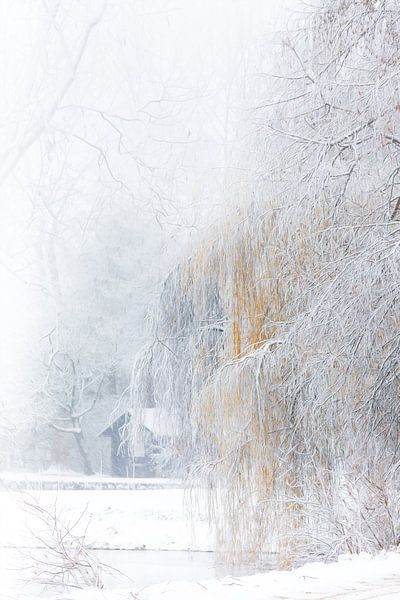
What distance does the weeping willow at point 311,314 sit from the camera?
789 centimetres

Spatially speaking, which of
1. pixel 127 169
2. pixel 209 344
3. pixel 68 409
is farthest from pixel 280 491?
pixel 68 409

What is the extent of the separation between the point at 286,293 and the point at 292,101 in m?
1.98

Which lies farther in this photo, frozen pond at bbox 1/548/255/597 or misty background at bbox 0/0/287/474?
frozen pond at bbox 1/548/255/597

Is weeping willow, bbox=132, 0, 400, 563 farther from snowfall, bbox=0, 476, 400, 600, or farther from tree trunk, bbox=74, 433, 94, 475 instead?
tree trunk, bbox=74, 433, 94, 475

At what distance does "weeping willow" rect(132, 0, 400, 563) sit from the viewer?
7887 mm

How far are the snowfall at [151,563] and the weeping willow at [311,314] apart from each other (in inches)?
27.6

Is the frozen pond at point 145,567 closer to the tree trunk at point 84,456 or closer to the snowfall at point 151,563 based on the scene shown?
the snowfall at point 151,563

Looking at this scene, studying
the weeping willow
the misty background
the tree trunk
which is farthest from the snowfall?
the tree trunk

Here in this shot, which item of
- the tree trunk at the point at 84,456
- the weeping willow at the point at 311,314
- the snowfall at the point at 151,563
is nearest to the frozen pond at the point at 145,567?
the snowfall at the point at 151,563

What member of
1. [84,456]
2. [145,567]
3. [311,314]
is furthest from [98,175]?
[84,456]

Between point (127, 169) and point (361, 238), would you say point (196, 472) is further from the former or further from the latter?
point (127, 169)

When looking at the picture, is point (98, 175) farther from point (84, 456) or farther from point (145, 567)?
point (84, 456)

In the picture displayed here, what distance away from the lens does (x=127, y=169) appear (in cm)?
2761

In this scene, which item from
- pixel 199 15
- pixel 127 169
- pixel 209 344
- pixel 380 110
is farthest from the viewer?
pixel 127 169
